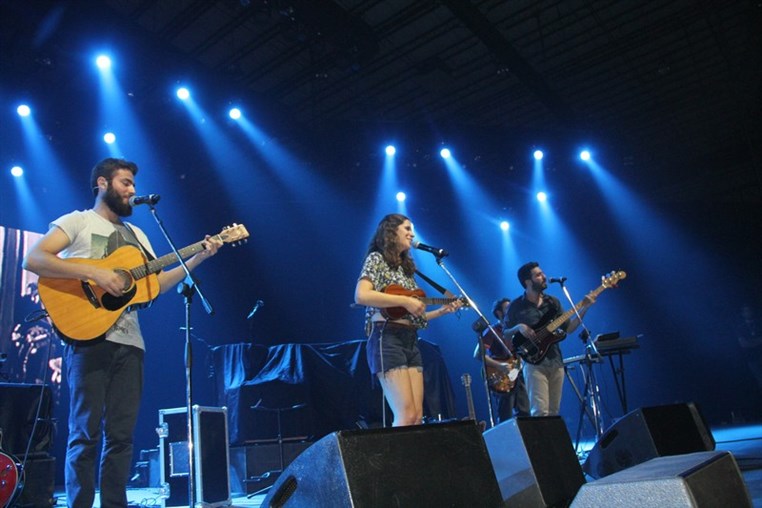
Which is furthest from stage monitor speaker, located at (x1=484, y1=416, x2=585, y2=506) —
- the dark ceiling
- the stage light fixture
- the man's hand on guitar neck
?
the stage light fixture

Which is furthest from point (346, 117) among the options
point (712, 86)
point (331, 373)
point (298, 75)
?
point (712, 86)

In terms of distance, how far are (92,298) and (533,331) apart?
12.4 ft

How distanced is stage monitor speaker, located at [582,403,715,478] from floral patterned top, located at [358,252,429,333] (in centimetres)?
145

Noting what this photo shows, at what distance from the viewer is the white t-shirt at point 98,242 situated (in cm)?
316

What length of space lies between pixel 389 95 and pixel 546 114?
10.9 ft

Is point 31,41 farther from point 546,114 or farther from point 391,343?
point 546,114

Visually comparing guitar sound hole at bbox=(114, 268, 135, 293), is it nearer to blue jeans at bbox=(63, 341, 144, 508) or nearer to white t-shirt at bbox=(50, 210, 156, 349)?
white t-shirt at bbox=(50, 210, 156, 349)

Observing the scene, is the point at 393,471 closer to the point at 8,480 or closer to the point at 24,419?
the point at 8,480

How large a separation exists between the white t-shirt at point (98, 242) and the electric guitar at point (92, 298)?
5cm

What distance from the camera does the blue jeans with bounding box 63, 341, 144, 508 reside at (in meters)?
2.88

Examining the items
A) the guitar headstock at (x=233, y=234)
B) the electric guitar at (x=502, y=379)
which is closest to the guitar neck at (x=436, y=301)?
the guitar headstock at (x=233, y=234)

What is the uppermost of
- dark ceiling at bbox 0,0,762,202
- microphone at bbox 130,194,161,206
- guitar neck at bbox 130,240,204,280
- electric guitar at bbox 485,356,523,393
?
dark ceiling at bbox 0,0,762,202

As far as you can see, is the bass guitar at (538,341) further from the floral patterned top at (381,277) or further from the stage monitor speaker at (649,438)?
the floral patterned top at (381,277)

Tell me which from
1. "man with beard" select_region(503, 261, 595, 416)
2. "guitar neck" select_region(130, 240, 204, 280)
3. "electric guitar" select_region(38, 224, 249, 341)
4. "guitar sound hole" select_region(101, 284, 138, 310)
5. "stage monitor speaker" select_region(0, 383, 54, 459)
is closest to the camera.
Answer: "electric guitar" select_region(38, 224, 249, 341)
